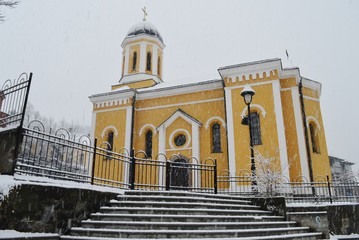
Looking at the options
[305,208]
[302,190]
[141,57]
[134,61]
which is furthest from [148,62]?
[305,208]

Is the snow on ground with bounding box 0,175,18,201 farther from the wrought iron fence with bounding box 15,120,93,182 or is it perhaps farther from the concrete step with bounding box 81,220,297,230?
the concrete step with bounding box 81,220,297,230

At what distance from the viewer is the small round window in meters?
18.3

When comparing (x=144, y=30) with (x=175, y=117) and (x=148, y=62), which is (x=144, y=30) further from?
(x=175, y=117)

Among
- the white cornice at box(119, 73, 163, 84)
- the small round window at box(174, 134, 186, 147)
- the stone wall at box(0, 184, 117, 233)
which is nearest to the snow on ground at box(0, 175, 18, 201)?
the stone wall at box(0, 184, 117, 233)

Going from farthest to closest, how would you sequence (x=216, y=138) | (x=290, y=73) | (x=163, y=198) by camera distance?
(x=216, y=138)
(x=290, y=73)
(x=163, y=198)

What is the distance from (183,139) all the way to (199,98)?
9.43ft

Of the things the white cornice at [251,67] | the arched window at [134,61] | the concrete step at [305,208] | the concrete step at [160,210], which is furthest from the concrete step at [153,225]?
the arched window at [134,61]

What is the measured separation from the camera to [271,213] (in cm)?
902

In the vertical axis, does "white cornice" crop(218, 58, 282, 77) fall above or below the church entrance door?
above

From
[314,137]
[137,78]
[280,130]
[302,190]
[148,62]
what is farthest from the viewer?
[148,62]

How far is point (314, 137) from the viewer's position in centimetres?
1691

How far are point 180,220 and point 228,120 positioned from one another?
408 inches

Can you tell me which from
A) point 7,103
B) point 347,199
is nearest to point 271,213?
point 347,199

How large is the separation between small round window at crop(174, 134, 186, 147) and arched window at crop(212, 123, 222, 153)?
1909mm
